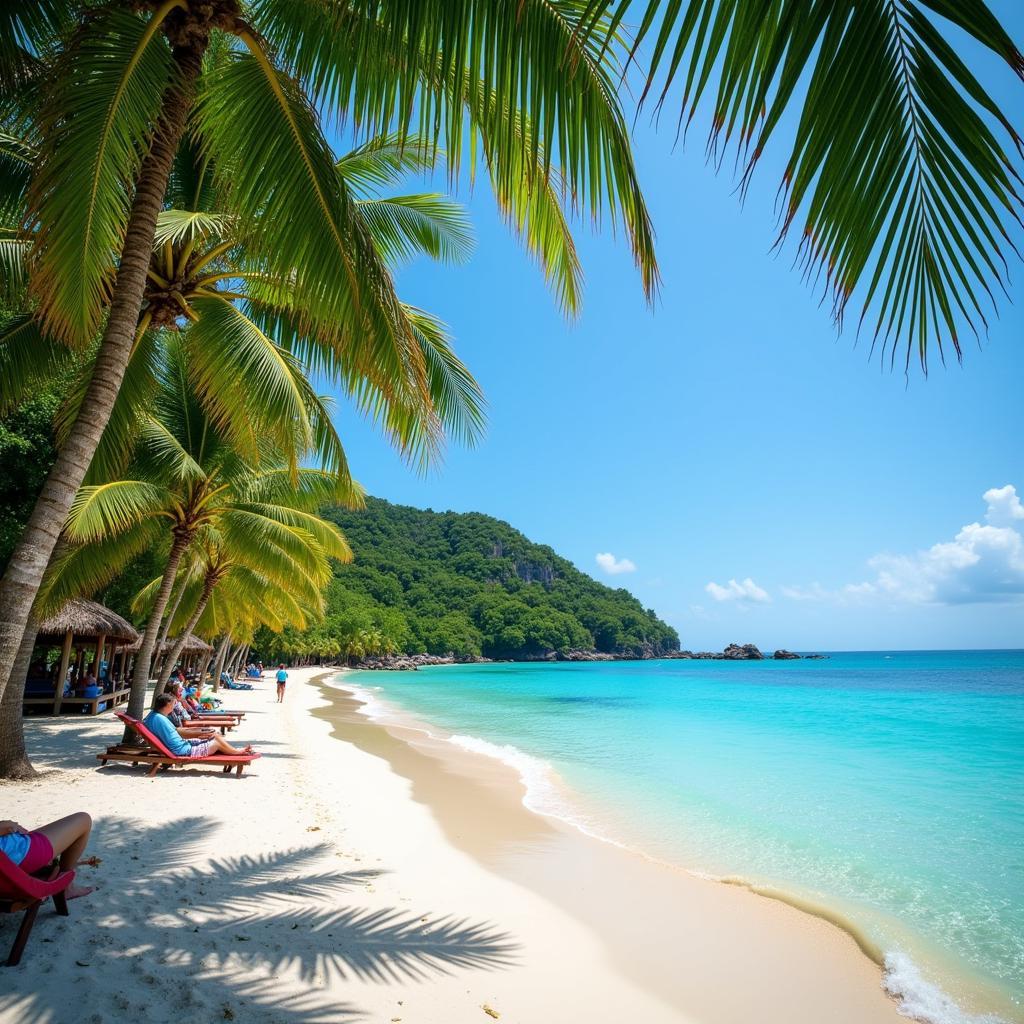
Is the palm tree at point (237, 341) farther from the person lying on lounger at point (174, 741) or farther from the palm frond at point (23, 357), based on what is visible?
the person lying on lounger at point (174, 741)

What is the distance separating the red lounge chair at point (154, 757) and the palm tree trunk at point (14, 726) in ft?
3.46

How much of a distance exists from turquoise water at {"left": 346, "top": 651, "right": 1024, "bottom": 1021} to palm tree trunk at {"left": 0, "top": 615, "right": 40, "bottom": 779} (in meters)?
6.43

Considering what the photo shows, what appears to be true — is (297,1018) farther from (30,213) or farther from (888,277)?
(30,213)

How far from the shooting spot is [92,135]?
333 cm

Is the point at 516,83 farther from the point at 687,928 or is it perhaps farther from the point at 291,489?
the point at 291,489

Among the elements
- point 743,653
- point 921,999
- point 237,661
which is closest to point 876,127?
point 921,999

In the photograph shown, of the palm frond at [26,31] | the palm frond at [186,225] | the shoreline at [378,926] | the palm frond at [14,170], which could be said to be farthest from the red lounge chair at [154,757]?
the palm frond at [26,31]

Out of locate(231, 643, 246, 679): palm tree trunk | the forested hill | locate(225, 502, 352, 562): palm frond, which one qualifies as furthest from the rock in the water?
locate(225, 502, 352, 562): palm frond

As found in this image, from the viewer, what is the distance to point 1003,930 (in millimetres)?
5875

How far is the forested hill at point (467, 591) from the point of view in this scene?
90.9 meters

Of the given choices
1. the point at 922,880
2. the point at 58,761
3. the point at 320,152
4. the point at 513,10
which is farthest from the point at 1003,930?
the point at 58,761

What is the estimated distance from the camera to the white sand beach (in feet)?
10.4

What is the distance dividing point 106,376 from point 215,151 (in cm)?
187

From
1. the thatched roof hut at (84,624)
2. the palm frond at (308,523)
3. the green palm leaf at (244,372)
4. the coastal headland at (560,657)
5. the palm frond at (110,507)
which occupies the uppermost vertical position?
the green palm leaf at (244,372)
